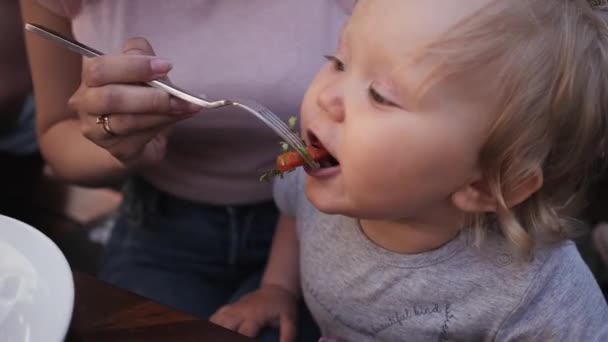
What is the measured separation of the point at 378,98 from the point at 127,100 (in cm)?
31

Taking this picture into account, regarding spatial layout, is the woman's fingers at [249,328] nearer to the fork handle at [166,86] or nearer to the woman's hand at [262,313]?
the woman's hand at [262,313]

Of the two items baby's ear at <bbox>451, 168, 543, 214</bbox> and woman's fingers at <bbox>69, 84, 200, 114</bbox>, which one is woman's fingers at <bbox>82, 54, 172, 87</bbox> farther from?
baby's ear at <bbox>451, 168, 543, 214</bbox>

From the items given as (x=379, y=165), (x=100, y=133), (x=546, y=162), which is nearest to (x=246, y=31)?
(x=100, y=133)

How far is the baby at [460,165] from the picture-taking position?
2.29 feet

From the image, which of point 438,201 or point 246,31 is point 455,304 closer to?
point 438,201

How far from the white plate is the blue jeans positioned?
531 millimetres

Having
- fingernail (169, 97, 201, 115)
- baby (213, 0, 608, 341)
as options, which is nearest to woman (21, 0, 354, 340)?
fingernail (169, 97, 201, 115)

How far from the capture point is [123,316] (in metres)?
0.71

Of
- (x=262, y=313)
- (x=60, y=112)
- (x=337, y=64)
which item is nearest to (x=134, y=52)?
(x=337, y=64)

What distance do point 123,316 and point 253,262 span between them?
1.90 feet

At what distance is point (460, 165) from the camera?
29.4 inches

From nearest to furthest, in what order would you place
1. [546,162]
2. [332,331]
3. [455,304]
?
[546,162] → [455,304] → [332,331]

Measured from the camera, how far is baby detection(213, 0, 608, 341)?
699 mm

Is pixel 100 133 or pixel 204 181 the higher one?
pixel 100 133
